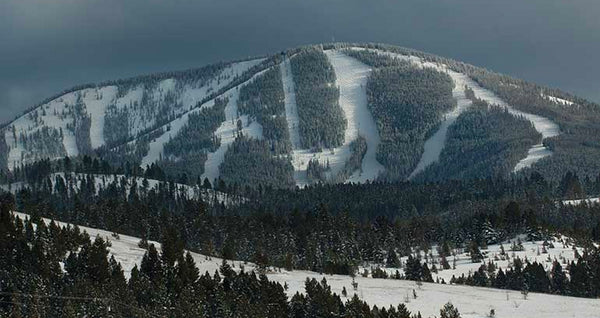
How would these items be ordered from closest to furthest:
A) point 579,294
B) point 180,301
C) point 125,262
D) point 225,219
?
point 180,301 → point 125,262 → point 579,294 → point 225,219

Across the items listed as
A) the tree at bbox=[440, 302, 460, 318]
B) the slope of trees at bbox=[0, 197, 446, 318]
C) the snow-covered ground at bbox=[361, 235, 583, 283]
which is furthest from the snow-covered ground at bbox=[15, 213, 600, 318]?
the snow-covered ground at bbox=[361, 235, 583, 283]

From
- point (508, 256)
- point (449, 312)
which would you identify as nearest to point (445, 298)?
point (449, 312)

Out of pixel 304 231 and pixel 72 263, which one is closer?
pixel 72 263

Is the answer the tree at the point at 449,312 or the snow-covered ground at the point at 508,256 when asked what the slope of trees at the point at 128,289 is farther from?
the snow-covered ground at the point at 508,256

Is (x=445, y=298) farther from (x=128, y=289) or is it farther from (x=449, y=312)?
(x=128, y=289)

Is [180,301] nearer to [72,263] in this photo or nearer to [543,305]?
[72,263]

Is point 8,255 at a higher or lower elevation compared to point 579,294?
higher

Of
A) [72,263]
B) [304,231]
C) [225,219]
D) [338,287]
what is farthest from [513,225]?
[72,263]

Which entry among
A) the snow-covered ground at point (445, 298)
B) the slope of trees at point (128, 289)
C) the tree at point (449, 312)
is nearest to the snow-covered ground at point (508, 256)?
the snow-covered ground at point (445, 298)

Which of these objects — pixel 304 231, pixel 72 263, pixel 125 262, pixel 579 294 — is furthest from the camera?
pixel 304 231
